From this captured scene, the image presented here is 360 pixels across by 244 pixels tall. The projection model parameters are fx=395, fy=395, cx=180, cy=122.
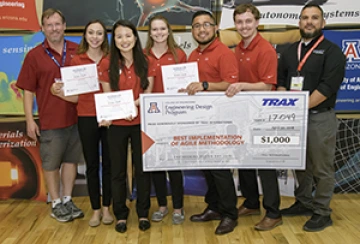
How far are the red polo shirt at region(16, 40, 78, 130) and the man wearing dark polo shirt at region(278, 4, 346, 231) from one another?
1.72 meters

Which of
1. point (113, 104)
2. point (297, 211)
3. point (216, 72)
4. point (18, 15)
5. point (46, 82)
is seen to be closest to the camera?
point (113, 104)

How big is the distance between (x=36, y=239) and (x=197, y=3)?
2415 mm

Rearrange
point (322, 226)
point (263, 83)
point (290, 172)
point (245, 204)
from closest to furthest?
1. point (263, 83)
2. point (322, 226)
3. point (245, 204)
4. point (290, 172)

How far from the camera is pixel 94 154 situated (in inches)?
121

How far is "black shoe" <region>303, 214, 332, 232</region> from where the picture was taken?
306 centimetres

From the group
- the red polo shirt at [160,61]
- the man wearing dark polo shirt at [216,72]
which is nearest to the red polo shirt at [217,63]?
the man wearing dark polo shirt at [216,72]

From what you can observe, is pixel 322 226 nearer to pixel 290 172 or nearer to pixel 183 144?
pixel 290 172

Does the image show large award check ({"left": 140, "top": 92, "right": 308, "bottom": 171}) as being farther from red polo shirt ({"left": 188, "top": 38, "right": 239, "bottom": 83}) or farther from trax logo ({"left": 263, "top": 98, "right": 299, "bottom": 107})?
red polo shirt ({"left": 188, "top": 38, "right": 239, "bottom": 83})

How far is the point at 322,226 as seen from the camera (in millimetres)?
3088

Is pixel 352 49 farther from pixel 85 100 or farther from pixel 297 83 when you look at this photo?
pixel 85 100

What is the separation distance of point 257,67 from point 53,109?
1648mm

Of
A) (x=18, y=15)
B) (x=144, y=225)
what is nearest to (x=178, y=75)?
(x=144, y=225)

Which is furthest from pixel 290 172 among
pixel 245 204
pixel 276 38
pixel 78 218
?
pixel 78 218

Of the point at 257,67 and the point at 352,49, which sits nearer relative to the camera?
the point at 257,67
